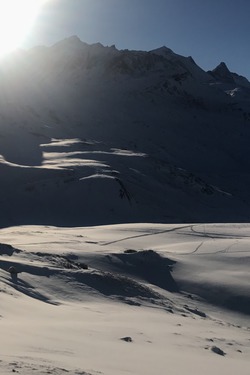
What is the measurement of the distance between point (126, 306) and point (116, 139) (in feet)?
248

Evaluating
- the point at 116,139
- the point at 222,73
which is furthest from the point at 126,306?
the point at 222,73

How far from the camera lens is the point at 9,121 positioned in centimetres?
7100

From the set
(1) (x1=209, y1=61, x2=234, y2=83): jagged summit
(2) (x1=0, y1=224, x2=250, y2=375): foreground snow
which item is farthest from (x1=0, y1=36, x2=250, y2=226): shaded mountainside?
Result: (2) (x1=0, y1=224, x2=250, y2=375): foreground snow

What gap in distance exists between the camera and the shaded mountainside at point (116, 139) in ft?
144

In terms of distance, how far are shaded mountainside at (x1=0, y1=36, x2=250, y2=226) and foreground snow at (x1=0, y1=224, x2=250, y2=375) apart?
19247 millimetres

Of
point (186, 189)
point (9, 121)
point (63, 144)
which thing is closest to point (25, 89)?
point (9, 121)

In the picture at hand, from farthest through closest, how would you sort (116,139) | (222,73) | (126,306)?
(222,73), (116,139), (126,306)

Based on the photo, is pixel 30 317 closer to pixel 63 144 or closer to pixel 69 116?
pixel 63 144

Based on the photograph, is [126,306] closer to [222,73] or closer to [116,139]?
[116,139]

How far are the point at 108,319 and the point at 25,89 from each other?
314ft

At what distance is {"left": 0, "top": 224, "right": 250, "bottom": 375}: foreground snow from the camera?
277 inches

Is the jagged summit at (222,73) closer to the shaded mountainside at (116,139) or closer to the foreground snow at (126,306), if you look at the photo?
the shaded mountainside at (116,139)

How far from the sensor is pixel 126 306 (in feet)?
42.4

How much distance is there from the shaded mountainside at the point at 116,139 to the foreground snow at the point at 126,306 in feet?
63.1
